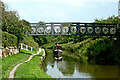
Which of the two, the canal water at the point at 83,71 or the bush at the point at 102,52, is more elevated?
the bush at the point at 102,52

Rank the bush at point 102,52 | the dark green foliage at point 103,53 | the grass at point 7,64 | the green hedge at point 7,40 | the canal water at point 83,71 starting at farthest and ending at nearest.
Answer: the bush at point 102,52 → the dark green foliage at point 103,53 → the green hedge at point 7,40 → the canal water at point 83,71 → the grass at point 7,64

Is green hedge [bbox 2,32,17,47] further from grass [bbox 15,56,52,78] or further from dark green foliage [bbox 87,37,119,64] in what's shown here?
dark green foliage [bbox 87,37,119,64]

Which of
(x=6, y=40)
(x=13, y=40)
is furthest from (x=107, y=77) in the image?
(x=13, y=40)

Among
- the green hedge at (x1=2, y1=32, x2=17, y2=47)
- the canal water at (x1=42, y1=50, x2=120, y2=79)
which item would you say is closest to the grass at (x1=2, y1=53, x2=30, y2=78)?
the green hedge at (x1=2, y1=32, x2=17, y2=47)

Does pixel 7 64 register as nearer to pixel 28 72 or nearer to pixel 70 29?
pixel 28 72

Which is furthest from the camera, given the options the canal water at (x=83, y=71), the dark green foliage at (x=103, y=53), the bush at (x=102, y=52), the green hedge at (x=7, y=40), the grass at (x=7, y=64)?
the bush at (x=102, y=52)

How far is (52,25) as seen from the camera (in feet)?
83.0

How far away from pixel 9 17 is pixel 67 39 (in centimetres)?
3315

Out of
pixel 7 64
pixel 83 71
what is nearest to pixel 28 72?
pixel 7 64

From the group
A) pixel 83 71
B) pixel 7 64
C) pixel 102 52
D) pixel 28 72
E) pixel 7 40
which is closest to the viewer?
pixel 28 72

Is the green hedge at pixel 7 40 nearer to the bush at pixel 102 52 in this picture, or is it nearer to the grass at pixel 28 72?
the grass at pixel 28 72

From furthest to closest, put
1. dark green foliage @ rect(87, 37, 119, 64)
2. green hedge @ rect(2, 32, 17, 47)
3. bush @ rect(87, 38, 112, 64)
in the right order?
bush @ rect(87, 38, 112, 64)
dark green foliage @ rect(87, 37, 119, 64)
green hedge @ rect(2, 32, 17, 47)

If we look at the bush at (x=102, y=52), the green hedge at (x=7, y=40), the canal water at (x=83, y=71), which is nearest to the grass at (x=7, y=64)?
the green hedge at (x=7, y=40)

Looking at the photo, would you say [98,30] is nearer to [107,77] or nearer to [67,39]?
[107,77]
